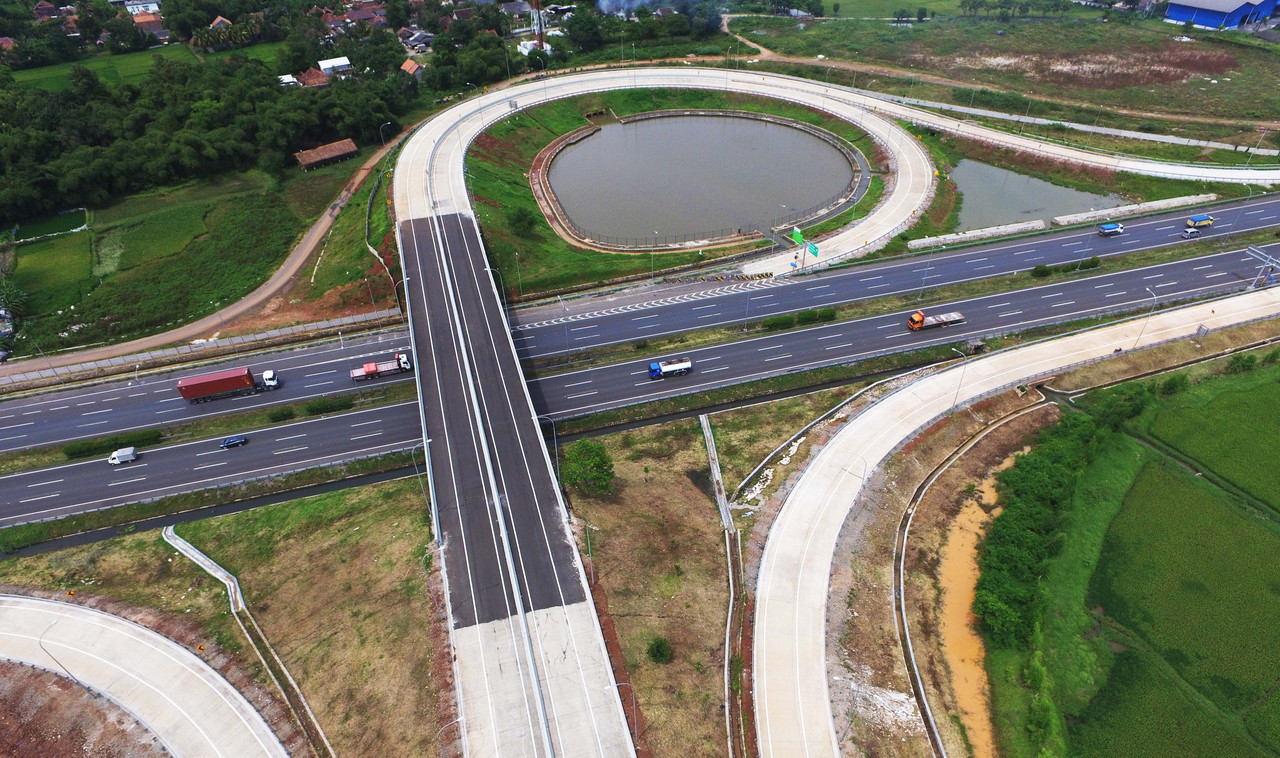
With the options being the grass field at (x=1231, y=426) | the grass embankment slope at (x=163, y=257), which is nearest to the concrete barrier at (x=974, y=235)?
the grass field at (x=1231, y=426)

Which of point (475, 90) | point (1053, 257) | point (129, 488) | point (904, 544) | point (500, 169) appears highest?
point (475, 90)

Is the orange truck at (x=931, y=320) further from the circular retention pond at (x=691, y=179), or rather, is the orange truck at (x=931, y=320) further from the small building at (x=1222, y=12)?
the small building at (x=1222, y=12)

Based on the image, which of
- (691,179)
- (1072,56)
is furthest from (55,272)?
(1072,56)

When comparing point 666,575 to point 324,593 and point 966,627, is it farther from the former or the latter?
point 324,593

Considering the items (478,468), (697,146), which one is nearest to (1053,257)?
(697,146)

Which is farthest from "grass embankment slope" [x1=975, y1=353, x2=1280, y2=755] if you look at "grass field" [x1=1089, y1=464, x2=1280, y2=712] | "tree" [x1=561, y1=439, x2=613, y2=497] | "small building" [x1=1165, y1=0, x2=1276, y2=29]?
"small building" [x1=1165, y1=0, x2=1276, y2=29]

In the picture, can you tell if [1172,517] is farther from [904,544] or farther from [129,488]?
[129,488]
